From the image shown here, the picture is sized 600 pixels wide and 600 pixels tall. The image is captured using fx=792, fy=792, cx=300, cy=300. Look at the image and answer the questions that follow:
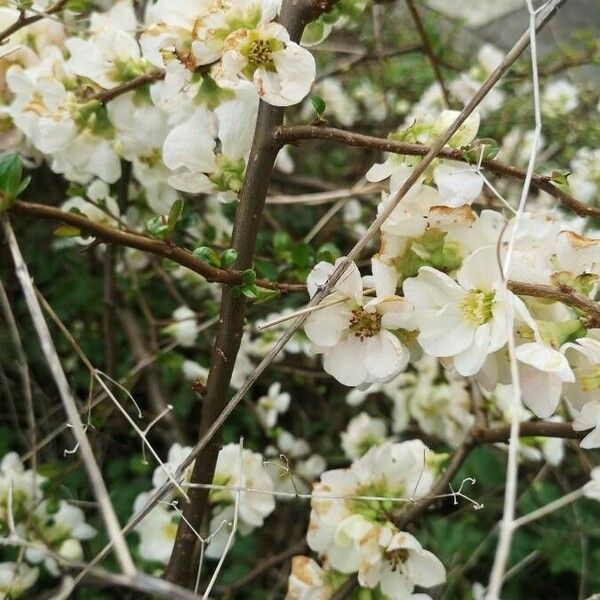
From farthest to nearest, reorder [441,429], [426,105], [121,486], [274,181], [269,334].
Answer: [426,105] < [274,181] < [121,486] < [441,429] < [269,334]

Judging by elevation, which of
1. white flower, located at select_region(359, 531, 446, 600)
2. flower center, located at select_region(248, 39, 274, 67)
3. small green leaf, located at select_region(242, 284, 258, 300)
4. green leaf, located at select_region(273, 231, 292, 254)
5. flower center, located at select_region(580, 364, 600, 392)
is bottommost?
white flower, located at select_region(359, 531, 446, 600)

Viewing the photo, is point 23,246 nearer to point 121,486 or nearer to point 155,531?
point 121,486

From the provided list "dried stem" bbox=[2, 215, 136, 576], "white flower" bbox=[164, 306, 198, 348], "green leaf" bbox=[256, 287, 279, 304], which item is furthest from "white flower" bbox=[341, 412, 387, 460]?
"dried stem" bbox=[2, 215, 136, 576]

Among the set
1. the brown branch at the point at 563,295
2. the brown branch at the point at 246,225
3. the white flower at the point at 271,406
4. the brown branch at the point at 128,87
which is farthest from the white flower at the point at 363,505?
the white flower at the point at 271,406

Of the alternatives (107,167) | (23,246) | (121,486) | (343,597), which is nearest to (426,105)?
(23,246)

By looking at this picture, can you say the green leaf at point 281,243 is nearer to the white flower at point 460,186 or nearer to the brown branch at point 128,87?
the brown branch at point 128,87

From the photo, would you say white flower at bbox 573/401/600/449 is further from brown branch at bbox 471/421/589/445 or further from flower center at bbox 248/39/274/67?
flower center at bbox 248/39/274/67
